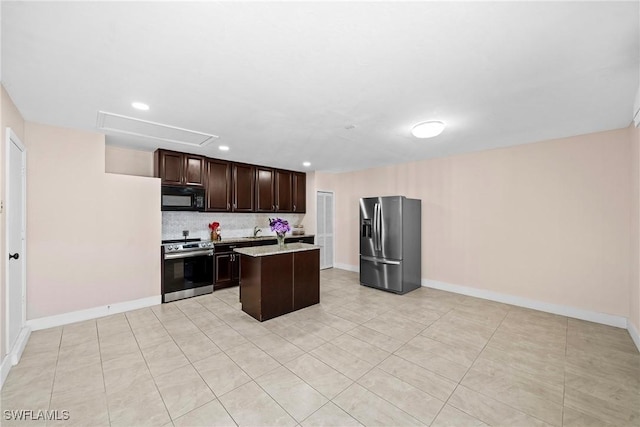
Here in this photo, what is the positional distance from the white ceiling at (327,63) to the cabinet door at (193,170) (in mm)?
A: 1486

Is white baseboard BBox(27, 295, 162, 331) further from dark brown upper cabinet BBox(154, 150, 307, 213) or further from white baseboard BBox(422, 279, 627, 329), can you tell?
white baseboard BBox(422, 279, 627, 329)

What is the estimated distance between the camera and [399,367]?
2410mm

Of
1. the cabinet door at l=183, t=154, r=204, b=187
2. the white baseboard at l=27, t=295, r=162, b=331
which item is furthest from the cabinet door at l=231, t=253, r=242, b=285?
the cabinet door at l=183, t=154, r=204, b=187

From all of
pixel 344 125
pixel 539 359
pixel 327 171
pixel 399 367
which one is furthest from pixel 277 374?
pixel 327 171

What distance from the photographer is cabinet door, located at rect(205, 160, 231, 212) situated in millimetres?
4898

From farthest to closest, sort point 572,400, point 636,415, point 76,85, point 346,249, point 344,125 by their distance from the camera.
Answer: point 346,249 → point 344,125 → point 76,85 → point 572,400 → point 636,415

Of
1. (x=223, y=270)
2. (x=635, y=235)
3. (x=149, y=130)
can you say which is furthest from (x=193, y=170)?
(x=635, y=235)

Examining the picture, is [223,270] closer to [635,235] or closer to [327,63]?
[327,63]

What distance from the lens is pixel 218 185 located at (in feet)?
16.4

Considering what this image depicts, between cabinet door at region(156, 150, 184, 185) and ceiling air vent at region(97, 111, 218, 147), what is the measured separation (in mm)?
615

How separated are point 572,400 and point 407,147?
3338 millimetres

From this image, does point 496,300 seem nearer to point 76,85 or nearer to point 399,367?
point 399,367

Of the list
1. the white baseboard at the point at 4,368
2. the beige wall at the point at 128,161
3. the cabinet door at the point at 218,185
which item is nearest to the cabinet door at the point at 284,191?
the cabinet door at the point at 218,185

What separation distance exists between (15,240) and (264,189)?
3.69 m
